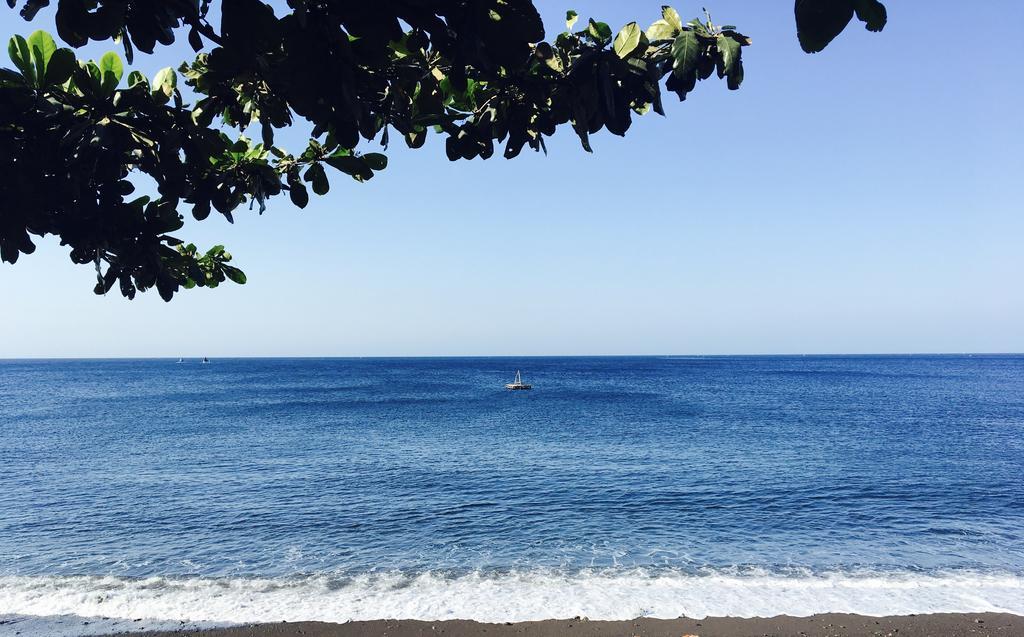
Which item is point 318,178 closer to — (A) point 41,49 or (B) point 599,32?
(A) point 41,49

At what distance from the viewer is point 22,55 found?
2.86m

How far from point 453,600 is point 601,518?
7.89 meters

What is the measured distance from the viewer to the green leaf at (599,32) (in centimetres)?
273

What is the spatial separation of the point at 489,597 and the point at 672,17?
43.4 ft

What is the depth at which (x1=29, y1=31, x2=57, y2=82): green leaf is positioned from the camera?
112 inches

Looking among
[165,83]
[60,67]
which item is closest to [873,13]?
[165,83]

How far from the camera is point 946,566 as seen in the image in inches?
612

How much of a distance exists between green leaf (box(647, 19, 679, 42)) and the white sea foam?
11882mm

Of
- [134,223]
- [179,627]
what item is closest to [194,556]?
[179,627]

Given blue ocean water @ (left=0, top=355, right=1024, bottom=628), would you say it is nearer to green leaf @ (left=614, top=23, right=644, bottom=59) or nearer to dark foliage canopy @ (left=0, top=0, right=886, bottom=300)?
dark foliage canopy @ (left=0, top=0, right=886, bottom=300)

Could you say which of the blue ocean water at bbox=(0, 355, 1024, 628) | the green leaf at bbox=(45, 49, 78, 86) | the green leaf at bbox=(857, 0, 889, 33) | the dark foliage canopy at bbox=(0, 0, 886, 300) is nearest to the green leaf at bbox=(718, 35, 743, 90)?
the dark foliage canopy at bbox=(0, 0, 886, 300)

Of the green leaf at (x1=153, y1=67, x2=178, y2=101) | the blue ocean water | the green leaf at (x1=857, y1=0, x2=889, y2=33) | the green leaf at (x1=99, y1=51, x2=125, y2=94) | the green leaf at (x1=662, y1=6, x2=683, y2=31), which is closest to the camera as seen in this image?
the green leaf at (x1=857, y1=0, x2=889, y2=33)

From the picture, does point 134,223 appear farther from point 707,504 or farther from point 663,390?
point 663,390

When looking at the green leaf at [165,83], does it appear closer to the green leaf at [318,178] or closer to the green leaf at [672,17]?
the green leaf at [318,178]
